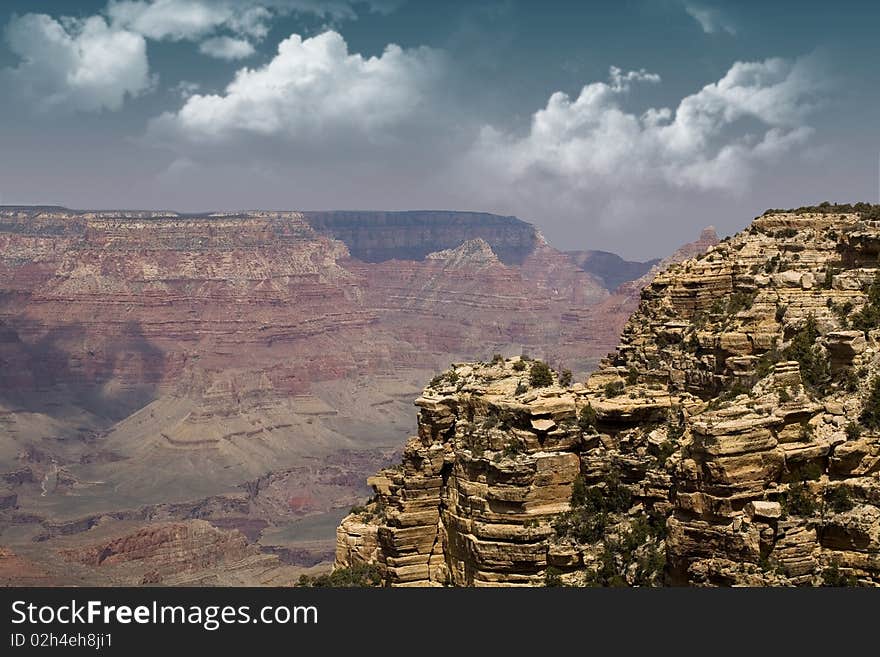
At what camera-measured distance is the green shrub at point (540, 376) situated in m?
52.1

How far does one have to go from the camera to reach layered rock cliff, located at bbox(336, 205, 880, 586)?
3953 centimetres

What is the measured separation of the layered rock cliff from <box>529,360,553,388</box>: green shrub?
6.4 inches

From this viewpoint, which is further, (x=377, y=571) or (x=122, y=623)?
(x=377, y=571)

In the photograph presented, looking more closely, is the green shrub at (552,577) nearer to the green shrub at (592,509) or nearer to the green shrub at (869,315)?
the green shrub at (592,509)

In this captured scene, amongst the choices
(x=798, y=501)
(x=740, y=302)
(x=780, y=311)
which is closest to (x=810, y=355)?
(x=780, y=311)

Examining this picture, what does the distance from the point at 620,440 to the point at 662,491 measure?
11.1 feet

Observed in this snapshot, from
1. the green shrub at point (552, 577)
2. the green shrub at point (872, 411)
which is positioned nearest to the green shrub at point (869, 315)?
the green shrub at point (872, 411)

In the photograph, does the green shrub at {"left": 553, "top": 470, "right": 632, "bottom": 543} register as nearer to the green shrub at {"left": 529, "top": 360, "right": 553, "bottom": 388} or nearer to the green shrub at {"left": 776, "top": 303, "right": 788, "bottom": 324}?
the green shrub at {"left": 529, "top": 360, "right": 553, "bottom": 388}

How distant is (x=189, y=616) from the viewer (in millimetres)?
39094

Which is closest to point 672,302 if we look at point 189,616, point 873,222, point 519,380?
point 873,222

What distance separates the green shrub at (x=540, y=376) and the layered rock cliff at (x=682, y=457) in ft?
0.54

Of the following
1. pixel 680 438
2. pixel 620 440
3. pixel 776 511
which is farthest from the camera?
pixel 620 440

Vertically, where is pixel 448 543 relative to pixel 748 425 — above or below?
below

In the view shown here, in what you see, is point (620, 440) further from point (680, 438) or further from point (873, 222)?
point (873, 222)
